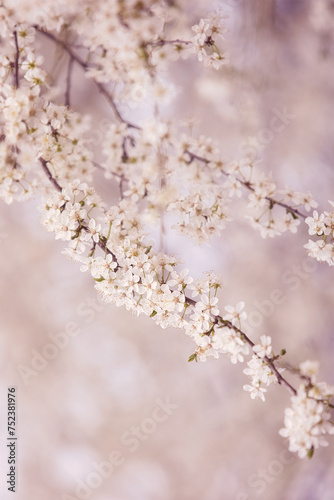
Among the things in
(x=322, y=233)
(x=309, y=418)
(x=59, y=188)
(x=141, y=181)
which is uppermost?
(x=322, y=233)

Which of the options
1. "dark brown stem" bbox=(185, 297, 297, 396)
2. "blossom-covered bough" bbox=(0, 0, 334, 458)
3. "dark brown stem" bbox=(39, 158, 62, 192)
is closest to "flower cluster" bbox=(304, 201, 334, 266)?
"blossom-covered bough" bbox=(0, 0, 334, 458)

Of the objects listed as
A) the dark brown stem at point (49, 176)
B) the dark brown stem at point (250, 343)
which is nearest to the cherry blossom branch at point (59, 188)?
the dark brown stem at point (49, 176)

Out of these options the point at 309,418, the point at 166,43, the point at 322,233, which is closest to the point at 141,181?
the point at 166,43

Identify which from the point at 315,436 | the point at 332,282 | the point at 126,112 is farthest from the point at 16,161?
the point at 332,282

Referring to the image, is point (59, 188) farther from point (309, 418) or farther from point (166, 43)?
point (309, 418)

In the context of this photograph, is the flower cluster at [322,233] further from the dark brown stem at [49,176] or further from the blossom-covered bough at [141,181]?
the dark brown stem at [49,176]

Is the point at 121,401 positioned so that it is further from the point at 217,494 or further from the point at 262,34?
the point at 262,34

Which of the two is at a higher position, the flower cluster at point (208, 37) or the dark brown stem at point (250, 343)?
the flower cluster at point (208, 37)

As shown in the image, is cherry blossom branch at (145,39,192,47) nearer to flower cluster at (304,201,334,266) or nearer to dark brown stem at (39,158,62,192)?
dark brown stem at (39,158,62,192)
